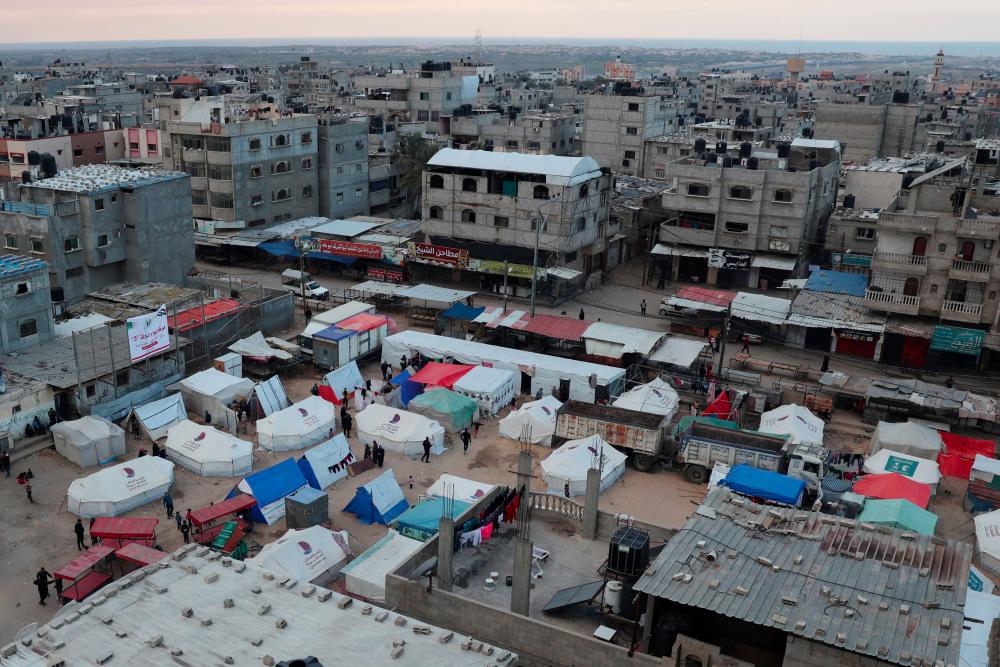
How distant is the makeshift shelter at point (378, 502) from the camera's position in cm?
2850

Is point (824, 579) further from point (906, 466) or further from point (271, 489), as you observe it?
point (271, 489)

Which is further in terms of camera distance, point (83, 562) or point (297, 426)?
point (297, 426)

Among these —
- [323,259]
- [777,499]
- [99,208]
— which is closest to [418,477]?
[777,499]

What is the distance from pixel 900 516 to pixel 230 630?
2059 centimetres

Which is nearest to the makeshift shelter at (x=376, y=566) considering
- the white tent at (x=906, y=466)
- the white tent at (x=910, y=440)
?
the white tent at (x=906, y=466)

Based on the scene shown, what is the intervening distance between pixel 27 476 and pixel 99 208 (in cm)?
1996

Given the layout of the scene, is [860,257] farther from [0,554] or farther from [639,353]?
[0,554]

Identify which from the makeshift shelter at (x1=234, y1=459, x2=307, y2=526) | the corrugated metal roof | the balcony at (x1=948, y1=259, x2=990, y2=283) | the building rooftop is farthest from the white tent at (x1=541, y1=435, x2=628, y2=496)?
the balcony at (x1=948, y1=259, x2=990, y2=283)

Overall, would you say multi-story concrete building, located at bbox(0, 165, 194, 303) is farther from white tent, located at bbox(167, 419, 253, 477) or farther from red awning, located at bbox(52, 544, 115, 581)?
red awning, located at bbox(52, 544, 115, 581)

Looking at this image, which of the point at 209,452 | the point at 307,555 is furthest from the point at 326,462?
the point at 307,555

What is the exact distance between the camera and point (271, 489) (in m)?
28.8

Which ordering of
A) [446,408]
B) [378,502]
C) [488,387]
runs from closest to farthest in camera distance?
[378,502] < [446,408] < [488,387]

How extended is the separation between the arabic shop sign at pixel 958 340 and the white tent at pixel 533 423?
19251 mm

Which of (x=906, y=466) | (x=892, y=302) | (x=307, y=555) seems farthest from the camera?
(x=892, y=302)
